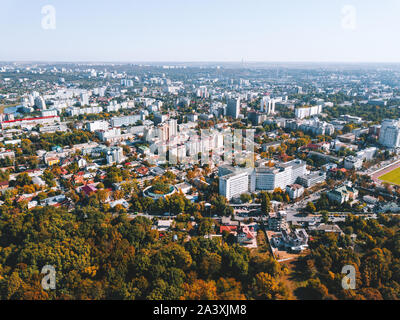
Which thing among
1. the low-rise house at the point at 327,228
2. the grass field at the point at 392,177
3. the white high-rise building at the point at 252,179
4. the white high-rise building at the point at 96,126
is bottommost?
the low-rise house at the point at 327,228

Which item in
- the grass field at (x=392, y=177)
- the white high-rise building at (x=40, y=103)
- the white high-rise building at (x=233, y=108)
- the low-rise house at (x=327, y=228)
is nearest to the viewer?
the low-rise house at (x=327, y=228)

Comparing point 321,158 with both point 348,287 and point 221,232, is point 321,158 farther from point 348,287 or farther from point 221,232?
point 348,287

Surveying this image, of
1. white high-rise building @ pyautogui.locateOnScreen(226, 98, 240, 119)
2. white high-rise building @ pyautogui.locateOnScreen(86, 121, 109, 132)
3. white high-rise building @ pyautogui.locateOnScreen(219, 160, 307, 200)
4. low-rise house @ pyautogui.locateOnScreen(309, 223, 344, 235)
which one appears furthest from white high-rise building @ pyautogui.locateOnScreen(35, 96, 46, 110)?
low-rise house @ pyautogui.locateOnScreen(309, 223, 344, 235)

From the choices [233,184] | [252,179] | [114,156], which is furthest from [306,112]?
[114,156]

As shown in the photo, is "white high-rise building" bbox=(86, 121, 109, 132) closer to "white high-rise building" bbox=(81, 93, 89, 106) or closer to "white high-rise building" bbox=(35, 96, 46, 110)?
"white high-rise building" bbox=(35, 96, 46, 110)

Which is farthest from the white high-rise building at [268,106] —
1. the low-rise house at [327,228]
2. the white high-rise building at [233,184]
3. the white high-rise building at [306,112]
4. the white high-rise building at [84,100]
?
the low-rise house at [327,228]

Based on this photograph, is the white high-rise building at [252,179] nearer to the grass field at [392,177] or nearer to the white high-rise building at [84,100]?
the grass field at [392,177]
